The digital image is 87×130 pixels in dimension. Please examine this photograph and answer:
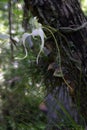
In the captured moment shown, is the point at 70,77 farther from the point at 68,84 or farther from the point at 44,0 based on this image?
the point at 44,0

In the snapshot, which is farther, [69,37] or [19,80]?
[19,80]

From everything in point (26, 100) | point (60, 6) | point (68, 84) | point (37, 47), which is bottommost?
point (26, 100)

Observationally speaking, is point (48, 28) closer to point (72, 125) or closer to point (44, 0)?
point (44, 0)

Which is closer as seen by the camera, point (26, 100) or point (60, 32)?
point (60, 32)

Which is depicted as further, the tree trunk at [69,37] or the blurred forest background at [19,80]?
the blurred forest background at [19,80]

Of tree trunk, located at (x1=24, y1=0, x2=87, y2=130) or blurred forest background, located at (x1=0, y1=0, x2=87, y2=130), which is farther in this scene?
blurred forest background, located at (x1=0, y1=0, x2=87, y2=130)

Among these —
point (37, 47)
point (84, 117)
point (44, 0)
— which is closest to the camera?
point (44, 0)

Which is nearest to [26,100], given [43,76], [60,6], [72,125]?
[43,76]

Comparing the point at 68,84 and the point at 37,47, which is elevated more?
the point at 37,47

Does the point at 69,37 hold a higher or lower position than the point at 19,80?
higher

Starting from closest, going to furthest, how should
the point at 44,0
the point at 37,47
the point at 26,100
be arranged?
1. the point at 44,0
2. the point at 37,47
3. the point at 26,100
